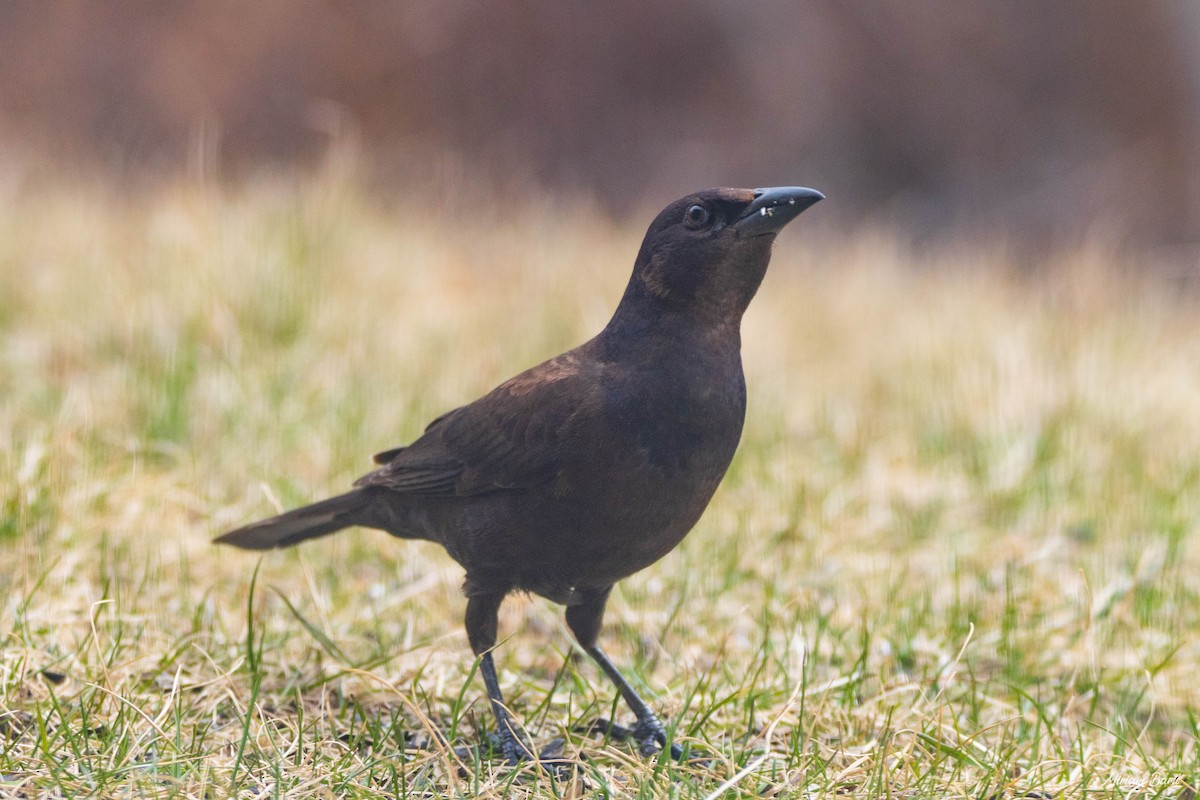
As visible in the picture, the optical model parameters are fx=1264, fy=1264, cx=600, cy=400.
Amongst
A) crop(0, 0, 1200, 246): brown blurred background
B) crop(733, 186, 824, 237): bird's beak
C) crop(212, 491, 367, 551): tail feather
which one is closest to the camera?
crop(733, 186, 824, 237): bird's beak

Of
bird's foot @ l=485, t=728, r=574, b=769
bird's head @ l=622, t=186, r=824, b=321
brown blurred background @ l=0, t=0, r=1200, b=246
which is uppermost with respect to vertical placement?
brown blurred background @ l=0, t=0, r=1200, b=246

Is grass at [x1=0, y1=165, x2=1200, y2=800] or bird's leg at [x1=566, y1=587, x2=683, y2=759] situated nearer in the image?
grass at [x1=0, y1=165, x2=1200, y2=800]

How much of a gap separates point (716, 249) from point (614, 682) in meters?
1.14

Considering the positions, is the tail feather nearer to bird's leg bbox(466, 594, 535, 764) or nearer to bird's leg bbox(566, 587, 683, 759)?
bird's leg bbox(466, 594, 535, 764)

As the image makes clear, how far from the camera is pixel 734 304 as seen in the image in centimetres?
307

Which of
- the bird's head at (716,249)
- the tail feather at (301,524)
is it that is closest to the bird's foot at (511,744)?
the tail feather at (301,524)

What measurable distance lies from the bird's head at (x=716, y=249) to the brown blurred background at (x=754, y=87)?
10425mm

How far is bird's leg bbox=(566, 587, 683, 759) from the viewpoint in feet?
10.3

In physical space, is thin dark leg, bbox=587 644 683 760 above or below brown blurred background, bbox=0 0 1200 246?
below

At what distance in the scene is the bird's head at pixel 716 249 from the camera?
299cm

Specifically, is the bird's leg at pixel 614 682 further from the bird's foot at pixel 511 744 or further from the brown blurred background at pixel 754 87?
the brown blurred background at pixel 754 87

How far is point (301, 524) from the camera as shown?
3613mm

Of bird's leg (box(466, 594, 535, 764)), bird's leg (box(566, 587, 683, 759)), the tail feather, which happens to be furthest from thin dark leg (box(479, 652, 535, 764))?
the tail feather

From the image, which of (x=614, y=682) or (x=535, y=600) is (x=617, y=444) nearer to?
(x=614, y=682)
